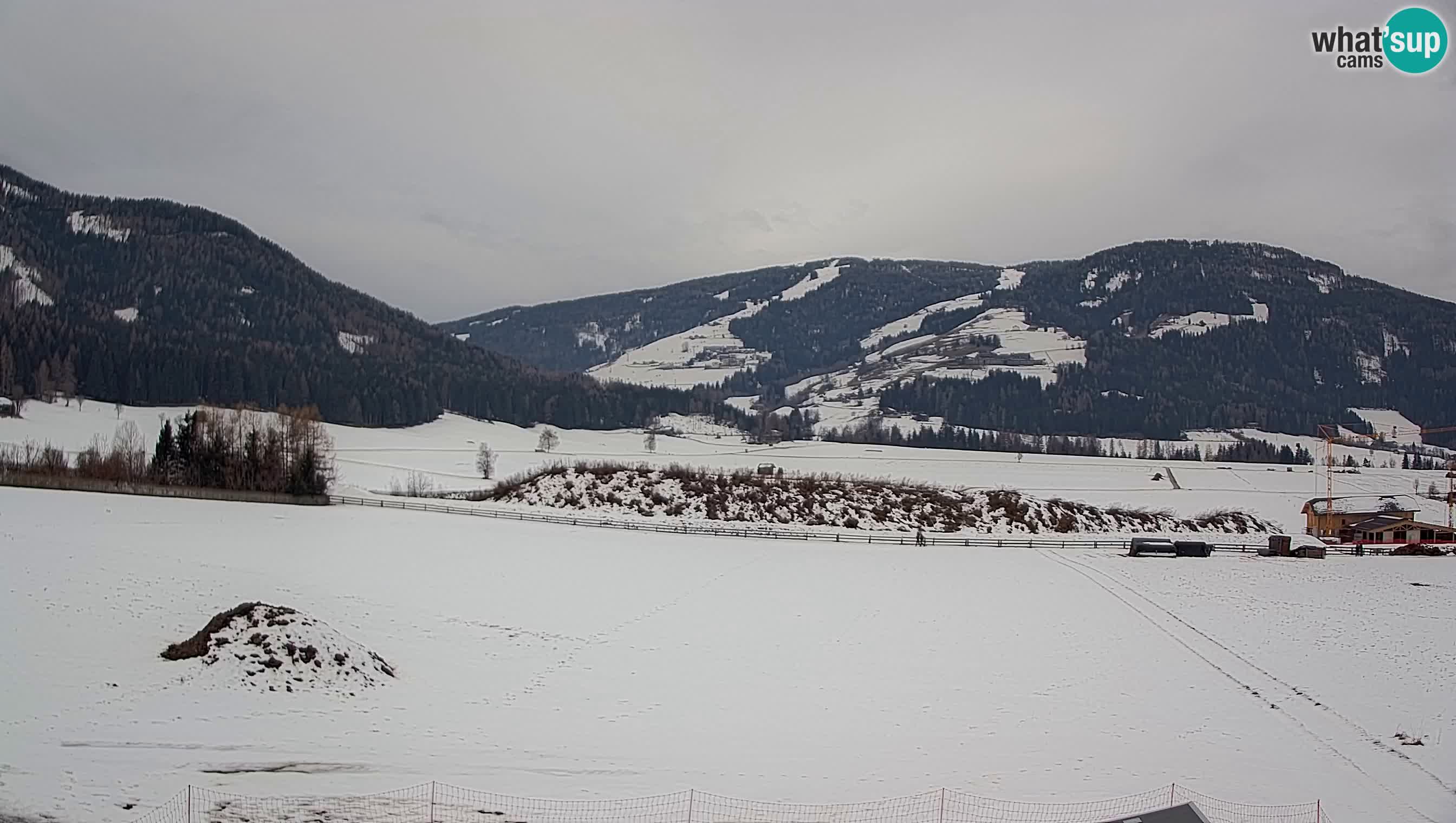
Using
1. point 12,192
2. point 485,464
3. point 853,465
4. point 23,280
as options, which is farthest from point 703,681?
point 12,192

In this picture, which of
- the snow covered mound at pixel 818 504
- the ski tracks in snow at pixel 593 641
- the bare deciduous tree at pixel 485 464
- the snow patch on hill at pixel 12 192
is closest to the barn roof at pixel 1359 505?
the snow covered mound at pixel 818 504

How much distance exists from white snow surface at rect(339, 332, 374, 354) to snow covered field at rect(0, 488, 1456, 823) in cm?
14741

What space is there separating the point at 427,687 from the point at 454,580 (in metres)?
13.8

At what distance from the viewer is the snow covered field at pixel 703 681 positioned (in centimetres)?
1582

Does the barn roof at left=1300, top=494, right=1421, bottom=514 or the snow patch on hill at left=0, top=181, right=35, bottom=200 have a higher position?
the snow patch on hill at left=0, top=181, right=35, bottom=200

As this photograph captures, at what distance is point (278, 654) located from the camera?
19734 millimetres

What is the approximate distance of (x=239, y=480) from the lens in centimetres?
6069

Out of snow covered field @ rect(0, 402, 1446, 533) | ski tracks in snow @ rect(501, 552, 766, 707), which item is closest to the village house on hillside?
snow covered field @ rect(0, 402, 1446, 533)

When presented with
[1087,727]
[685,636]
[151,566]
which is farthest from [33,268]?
[1087,727]

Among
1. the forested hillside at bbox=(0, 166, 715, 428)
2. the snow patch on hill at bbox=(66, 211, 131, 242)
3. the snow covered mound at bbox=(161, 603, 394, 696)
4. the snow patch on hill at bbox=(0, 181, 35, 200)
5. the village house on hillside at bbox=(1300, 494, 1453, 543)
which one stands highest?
the snow patch on hill at bbox=(0, 181, 35, 200)

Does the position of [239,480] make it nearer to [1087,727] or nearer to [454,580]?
[454,580]

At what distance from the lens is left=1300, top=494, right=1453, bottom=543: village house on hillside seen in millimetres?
65125

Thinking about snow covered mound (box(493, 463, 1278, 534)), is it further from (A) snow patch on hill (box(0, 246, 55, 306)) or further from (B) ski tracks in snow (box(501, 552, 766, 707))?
(A) snow patch on hill (box(0, 246, 55, 306))

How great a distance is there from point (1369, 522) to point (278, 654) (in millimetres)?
73897
